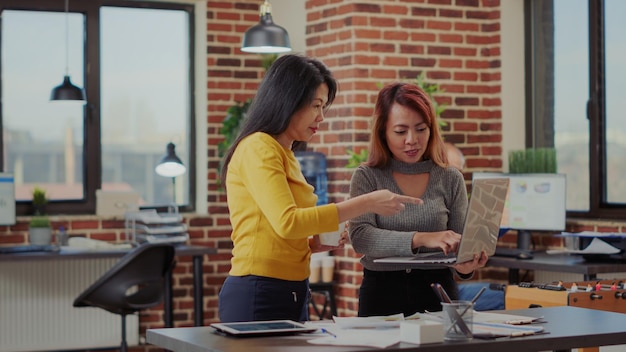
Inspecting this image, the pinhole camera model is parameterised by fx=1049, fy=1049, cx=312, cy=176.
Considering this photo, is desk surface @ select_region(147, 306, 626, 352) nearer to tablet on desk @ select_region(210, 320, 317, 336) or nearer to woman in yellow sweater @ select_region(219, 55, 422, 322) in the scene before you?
tablet on desk @ select_region(210, 320, 317, 336)

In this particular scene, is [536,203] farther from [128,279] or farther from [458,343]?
[458,343]

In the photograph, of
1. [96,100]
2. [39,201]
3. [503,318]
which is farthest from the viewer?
[96,100]

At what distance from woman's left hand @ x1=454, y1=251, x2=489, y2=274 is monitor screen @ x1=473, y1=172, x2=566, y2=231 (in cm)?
275

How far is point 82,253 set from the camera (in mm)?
6223

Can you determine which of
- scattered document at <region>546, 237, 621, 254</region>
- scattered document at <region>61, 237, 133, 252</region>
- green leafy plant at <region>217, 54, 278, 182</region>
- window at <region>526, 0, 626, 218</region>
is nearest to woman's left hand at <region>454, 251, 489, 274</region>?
scattered document at <region>546, 237, 621, 254</region>

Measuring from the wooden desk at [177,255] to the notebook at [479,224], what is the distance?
129 inches

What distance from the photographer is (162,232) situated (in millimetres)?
6609

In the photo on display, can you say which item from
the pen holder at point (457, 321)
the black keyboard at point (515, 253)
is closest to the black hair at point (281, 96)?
the pen holder at point (457, 321)

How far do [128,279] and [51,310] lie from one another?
990 mm

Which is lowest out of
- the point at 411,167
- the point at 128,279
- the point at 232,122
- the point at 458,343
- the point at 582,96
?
the point at 128,279

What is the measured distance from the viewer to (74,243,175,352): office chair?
237 inches

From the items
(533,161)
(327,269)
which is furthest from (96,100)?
(533,161)

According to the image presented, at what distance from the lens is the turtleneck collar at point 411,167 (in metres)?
3.55

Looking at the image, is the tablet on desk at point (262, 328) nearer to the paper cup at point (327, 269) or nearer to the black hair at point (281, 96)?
the black hair at point (281, 96)
